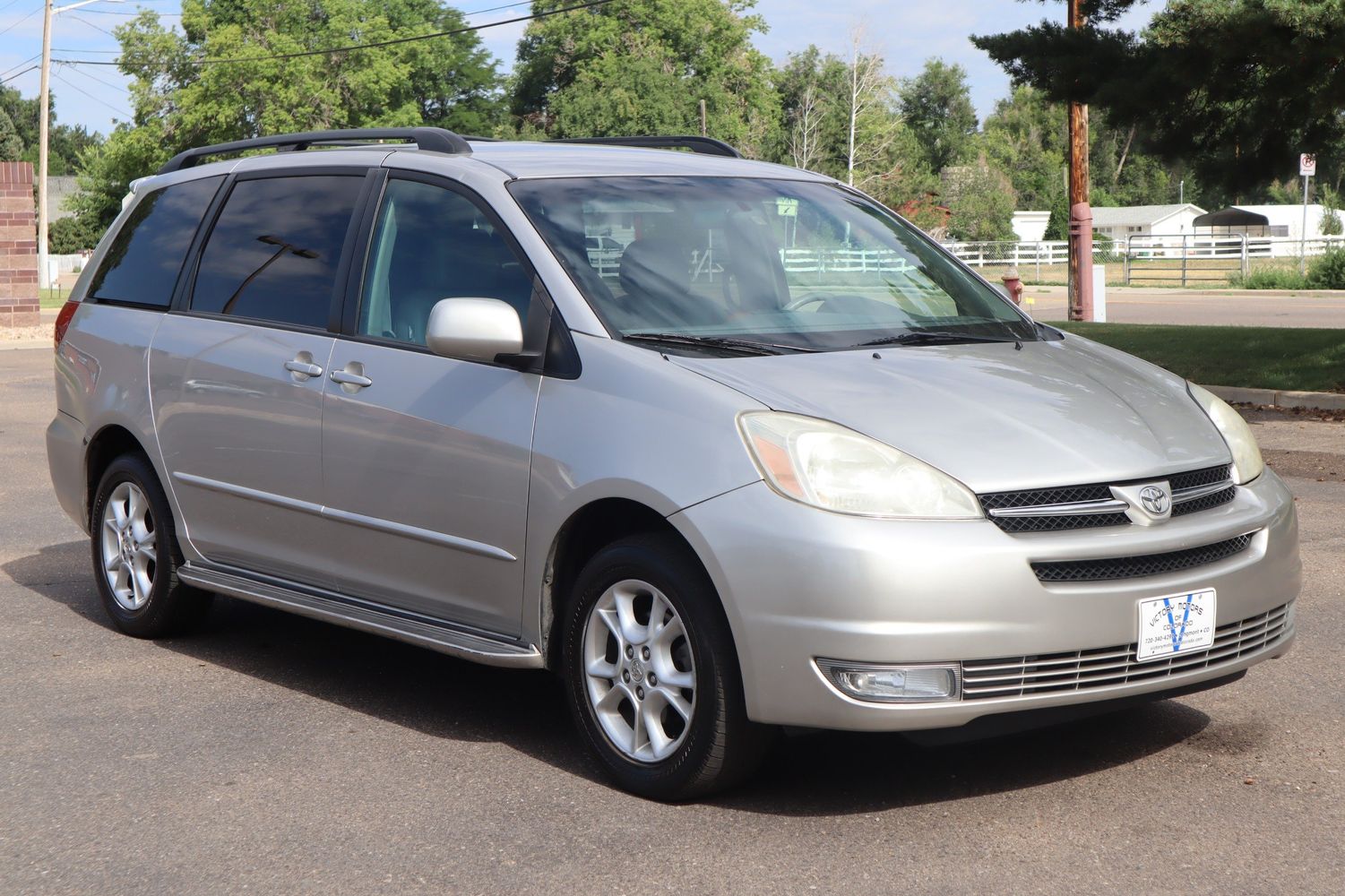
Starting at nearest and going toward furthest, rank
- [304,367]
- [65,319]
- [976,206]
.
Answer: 1. [304,367]
2. [65,319]
3. [976,206]

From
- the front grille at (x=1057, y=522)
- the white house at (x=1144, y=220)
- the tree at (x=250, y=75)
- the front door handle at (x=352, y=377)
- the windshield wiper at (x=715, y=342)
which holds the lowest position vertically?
the front grille at (x=1057, y=522)

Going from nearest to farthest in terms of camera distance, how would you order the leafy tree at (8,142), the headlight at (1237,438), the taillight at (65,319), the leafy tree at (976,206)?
1. the headlight at (1237,438)
2. the taillight at (65,319)
3. the leafy tree at (976,206)
4. the leafy tree at (8,142)

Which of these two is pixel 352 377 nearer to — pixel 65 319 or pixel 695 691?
pixel 695 691

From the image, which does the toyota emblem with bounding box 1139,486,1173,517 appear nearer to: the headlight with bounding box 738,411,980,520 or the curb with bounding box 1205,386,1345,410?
the headlight with bounding box 738,411,980,520

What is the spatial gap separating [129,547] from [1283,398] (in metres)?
11.4

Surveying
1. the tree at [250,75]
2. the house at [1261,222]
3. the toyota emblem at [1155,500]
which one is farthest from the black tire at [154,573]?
the house at [1261,222]

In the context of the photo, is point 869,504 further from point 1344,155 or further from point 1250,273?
point 1250,273

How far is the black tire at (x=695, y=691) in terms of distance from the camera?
4.21 m

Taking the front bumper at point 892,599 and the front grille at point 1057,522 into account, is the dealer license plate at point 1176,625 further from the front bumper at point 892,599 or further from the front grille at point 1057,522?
the front grille at point 1057,522

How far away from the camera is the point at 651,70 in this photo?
87.5 metres

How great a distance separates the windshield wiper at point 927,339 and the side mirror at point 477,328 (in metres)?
1.03

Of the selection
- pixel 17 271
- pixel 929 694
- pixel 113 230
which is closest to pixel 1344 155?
pixel 113 230

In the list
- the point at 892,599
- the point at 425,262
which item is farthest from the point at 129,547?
the point at 892,599

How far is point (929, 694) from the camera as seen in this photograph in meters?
4.05
